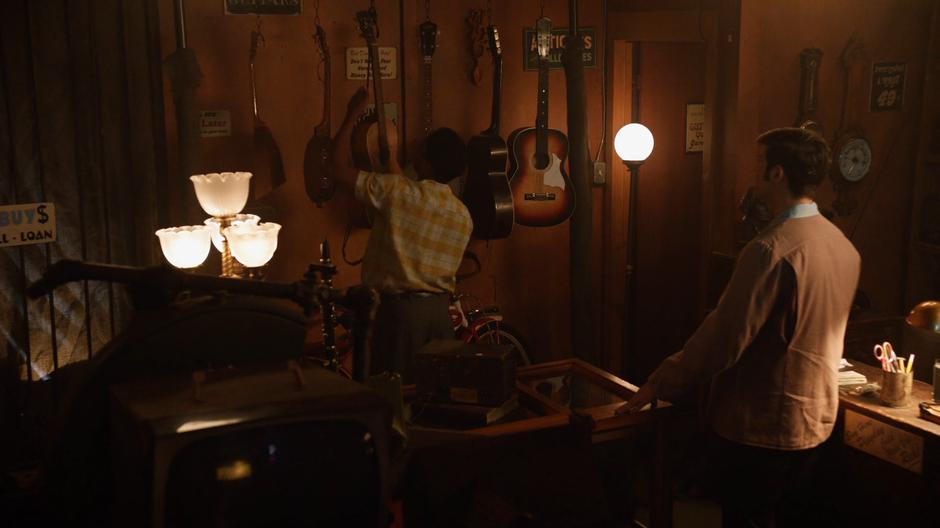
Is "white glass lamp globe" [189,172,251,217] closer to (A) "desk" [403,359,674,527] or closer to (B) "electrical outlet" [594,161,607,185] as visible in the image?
(A) "desk" [403,359,674,527]

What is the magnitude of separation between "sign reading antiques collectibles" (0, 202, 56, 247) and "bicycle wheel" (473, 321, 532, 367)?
2402 mm

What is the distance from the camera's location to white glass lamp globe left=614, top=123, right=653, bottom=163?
506 centimetres

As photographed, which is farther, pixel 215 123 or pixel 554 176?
pixel 554 176

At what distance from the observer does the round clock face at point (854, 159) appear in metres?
5.09

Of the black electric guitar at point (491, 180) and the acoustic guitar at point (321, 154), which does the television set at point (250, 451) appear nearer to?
the acoustic guitar at point (321, 154)

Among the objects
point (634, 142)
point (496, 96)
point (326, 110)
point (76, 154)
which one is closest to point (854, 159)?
point (634, 142)

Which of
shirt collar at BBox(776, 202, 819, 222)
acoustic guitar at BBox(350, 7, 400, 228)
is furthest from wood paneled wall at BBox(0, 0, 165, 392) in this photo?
shirt collar at BBox(776, 202, 819, 222)

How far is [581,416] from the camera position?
2.78 meters

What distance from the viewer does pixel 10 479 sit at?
218 cm

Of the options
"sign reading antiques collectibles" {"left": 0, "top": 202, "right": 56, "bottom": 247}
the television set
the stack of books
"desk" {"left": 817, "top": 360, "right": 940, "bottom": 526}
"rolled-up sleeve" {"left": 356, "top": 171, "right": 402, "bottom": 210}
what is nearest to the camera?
the television set

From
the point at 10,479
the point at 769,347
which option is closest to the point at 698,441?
the point at 769,347

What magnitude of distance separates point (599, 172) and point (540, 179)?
2.39 feet

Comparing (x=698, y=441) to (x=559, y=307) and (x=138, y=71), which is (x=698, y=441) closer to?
(x=559, y=307)

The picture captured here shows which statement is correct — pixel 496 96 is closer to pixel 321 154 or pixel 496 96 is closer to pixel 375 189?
pixel 321 154
